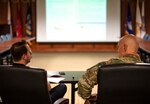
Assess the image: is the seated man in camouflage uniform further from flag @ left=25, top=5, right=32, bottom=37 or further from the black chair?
flag @ left=25, top=5, right=32, bottom=37

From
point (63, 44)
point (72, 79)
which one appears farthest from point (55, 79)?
point (63, 44)

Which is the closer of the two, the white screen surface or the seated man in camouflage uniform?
the seated man in camouflage uniform

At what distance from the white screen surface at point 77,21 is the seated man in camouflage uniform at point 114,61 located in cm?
595

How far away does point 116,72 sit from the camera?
7.49 ft

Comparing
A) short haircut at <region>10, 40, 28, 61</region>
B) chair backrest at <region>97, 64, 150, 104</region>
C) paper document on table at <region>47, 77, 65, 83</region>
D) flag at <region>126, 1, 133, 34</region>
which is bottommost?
paper document on table at <region>47, 77, 65, 83</region>

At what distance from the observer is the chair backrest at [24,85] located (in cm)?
237

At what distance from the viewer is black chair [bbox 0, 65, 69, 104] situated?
2.37m

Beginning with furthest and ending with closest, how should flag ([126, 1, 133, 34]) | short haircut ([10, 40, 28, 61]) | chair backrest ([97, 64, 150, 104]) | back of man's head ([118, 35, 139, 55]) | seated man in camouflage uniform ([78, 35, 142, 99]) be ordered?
flag ([126, 1, 133, 34])
short haircut ([10, 40, 28, 61])
back of man's head ([118, 35, 139, 55])
seated man in camouflage uniform ([78, 35, 142, 99])
chair backrest ([97, 64, 150, 104])

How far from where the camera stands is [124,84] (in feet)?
7.64

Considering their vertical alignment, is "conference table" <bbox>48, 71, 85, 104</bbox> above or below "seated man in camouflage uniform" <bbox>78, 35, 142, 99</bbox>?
below

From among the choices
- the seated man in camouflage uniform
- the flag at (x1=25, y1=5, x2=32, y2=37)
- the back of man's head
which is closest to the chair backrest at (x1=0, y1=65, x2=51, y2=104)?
the seated man in camouflage uniform

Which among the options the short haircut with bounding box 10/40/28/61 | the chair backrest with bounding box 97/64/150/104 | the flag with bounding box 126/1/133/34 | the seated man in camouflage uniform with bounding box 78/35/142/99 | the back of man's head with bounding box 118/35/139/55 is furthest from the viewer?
the flag with bounding box 126/1/133/34

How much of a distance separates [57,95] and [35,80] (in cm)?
82

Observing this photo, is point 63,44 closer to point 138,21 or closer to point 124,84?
point 138,21
